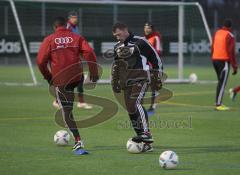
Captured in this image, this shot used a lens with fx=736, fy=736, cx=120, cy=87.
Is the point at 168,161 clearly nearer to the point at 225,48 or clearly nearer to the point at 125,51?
the point at 125,51

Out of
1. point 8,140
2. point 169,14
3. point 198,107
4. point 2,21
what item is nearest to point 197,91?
point 198,107

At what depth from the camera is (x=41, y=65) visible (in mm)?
12312

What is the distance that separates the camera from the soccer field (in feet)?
35.1

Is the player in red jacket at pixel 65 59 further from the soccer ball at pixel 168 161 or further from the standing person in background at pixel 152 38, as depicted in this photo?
the standing person in background at pixel 152 38

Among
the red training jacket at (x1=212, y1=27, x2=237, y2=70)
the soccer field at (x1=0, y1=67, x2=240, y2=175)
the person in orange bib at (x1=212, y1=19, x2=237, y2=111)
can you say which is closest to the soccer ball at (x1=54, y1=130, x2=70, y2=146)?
the soccer field at (x1=0, y1=67, x2=240, y2=175)

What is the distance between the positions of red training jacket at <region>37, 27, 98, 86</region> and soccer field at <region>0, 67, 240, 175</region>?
1.32m

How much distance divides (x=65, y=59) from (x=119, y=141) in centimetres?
217

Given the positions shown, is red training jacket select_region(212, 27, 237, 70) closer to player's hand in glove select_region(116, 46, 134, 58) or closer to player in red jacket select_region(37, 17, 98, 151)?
player's hand in glove select_region(116, 46, 134, 58)

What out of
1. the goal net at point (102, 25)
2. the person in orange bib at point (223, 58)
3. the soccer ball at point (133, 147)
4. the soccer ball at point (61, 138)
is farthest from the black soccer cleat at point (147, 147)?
the goal net at point (102, 25)

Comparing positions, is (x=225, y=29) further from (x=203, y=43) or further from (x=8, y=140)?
(x=203, y=43)

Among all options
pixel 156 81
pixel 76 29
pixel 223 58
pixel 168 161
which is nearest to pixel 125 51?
pixel 156 81

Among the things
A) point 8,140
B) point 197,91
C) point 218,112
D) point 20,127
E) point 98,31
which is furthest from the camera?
point 98,31

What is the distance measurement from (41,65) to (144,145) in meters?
2.18

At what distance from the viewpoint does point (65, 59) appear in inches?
482
